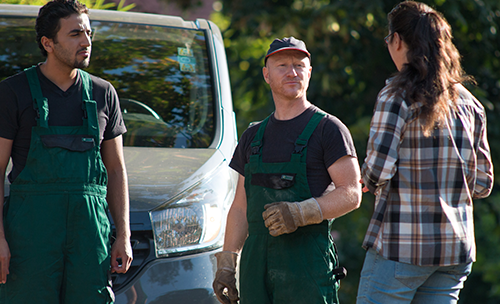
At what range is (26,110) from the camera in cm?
224

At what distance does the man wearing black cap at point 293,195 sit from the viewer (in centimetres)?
227

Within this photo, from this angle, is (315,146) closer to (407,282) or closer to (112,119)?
(407,282)

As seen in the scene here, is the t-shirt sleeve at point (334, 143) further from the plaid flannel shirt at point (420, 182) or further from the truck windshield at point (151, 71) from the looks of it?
the truck windshield at point (151, 71)

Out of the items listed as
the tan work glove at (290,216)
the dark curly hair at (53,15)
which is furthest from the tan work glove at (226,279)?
the dark curly hair at (53,15)

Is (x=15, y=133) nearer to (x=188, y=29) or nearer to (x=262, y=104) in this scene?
(x=188, y=29)

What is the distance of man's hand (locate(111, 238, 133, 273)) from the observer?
2.36m

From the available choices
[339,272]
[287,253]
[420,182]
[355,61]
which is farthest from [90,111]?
[355,61]

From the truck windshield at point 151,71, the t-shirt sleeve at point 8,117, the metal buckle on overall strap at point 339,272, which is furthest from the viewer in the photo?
the truck windshield at point 151,71

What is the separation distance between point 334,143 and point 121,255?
106 centimetres

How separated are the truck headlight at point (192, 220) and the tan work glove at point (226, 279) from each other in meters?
0.22

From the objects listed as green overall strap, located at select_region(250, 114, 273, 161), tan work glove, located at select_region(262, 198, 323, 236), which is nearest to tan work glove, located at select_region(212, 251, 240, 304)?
tan work glove, located at select_region(262, 198, 323, 236)

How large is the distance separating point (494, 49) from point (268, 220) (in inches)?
226

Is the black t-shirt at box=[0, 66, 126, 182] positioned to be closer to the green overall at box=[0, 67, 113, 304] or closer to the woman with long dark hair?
the green overall at box=[0, 67, 113, 304]

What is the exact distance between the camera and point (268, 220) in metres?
2.23
